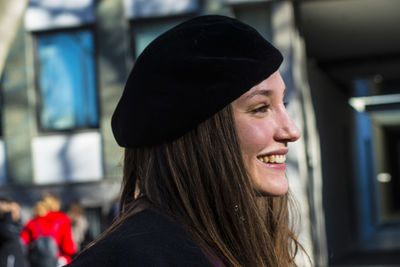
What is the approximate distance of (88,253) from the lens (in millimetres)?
1228

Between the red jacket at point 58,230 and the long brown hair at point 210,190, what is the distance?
629 cm

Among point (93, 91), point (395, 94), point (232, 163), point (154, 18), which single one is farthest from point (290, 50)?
point (395, 94)

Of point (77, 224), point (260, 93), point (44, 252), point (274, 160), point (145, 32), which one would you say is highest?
point (145, 32)

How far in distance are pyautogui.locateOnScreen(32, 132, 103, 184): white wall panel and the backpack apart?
456 centimetres

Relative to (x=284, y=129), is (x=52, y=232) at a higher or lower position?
lower

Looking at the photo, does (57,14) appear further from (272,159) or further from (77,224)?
(272,159)

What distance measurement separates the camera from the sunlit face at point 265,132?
1435mm

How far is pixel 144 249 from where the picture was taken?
3.95 feet

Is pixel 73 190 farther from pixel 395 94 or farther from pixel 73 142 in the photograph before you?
pixel 395 94

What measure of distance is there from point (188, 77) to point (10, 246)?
20.0 feet

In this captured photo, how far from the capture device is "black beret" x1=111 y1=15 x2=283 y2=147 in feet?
4.39

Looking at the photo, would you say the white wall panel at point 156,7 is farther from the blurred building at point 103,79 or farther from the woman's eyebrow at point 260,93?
the woman's eyebrow at point 260,93

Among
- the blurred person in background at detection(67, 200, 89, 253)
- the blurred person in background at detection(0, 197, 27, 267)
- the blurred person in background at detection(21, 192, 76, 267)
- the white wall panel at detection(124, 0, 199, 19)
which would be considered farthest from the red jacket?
the white wall panel at detection(124, 0, 199, 19)

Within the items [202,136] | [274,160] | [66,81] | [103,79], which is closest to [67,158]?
[66,81]
